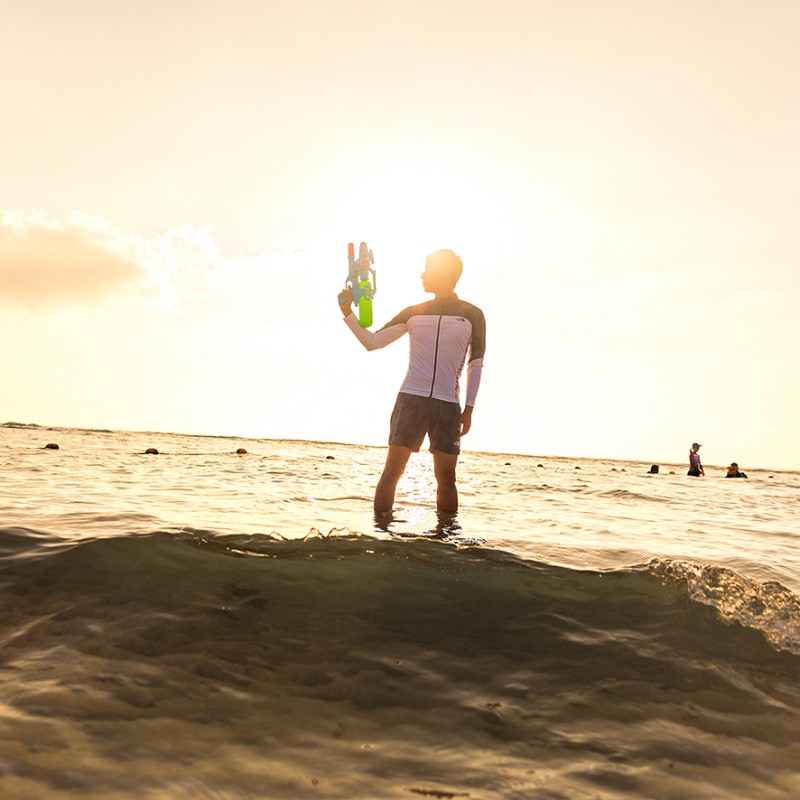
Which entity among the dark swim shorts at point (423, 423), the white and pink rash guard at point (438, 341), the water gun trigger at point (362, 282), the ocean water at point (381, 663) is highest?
the water gun trigger at point (362, 282)

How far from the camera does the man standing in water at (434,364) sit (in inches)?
222

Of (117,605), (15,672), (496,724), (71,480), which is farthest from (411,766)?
(71,480)

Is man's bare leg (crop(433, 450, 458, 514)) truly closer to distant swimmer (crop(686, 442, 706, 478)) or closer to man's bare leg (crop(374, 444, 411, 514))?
man's bare leg (crop(374, 444, 411, 514))

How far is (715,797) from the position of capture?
1.75m

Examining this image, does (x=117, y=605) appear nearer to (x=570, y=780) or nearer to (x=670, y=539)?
(x=570, y=780)

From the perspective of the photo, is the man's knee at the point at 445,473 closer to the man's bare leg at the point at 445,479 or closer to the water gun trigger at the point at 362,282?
the man's bare leg at the point at 445,479

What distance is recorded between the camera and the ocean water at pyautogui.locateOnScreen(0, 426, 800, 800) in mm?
1808

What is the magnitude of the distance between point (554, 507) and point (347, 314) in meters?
4.10

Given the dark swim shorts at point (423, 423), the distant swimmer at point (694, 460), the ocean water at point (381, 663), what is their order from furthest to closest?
the distant swimmer at point (694, 460)
the dark swim shorts at point (423, 423)
the ocean water at point (381, 663)

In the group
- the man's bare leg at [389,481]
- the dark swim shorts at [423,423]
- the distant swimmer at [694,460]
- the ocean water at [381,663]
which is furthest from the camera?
the distant swimmer at [694,460]

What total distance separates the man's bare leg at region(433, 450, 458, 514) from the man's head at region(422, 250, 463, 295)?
5.41ft

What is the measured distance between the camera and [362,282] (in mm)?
5934

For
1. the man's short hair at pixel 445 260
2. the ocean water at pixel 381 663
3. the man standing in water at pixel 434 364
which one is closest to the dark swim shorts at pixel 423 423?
the man standing in water at pixel 434 364

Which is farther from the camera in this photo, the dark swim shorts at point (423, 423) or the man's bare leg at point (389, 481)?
the man's bare leg at point (389, 481)
